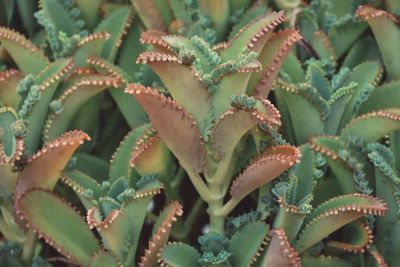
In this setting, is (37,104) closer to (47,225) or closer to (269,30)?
(47,225)

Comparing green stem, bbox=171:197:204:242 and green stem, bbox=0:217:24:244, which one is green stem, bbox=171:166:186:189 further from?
green stem, bbox=0:217:24:244

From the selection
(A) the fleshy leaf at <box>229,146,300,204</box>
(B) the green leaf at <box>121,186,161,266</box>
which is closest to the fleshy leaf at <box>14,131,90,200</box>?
(B) the green leaf at <box>121,186,161,266</box>

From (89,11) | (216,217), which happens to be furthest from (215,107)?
(89,11)

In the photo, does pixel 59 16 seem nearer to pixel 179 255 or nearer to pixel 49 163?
pixel 49 163

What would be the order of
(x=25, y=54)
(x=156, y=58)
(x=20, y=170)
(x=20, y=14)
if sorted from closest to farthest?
(x=156, y=58) → (x=20, y=170) → (x=25, y=54) → (x=20, y=14)

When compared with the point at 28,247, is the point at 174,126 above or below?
above

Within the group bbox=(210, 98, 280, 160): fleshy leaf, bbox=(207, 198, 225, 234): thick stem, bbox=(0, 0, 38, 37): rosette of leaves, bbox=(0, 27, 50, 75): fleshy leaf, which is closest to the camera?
bbox=(210, 98, 280, 160): fleshy leaf

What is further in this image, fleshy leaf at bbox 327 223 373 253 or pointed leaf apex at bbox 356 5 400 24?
pointed leaf apex at bbox 356 5 400 24
